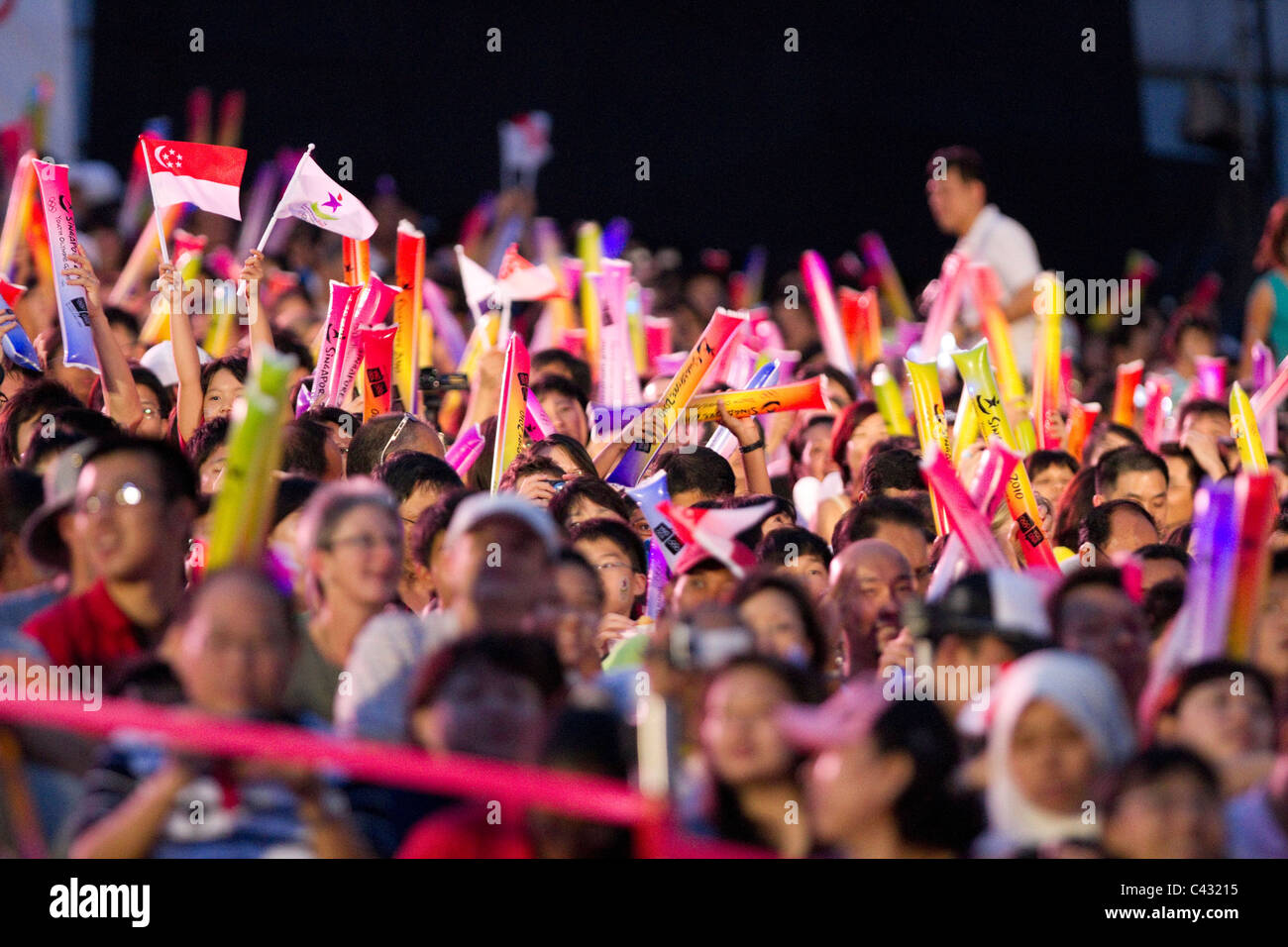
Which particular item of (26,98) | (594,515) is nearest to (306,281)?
(26,98)

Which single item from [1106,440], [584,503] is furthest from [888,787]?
[1106,440]

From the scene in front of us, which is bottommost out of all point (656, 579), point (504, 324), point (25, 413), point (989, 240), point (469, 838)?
point (469, 838)

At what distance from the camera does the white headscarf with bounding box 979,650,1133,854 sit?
8.63 feet

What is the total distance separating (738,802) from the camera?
8.89ft

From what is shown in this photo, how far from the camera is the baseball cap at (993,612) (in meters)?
3.19

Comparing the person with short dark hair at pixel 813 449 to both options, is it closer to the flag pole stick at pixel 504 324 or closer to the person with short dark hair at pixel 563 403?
the person with short dark hair at pixel 563 403

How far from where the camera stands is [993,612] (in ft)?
10.5

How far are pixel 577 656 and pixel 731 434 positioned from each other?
209 cm

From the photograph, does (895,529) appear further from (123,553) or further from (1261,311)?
(1261,311)

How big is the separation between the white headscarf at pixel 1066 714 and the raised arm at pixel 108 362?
2836mm

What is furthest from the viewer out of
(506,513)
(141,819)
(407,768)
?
(506,513)

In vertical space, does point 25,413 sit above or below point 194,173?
below

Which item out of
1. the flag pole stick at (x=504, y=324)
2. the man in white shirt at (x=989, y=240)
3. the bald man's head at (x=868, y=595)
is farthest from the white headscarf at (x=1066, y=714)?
the man in white shirt at (x=989, y=240)

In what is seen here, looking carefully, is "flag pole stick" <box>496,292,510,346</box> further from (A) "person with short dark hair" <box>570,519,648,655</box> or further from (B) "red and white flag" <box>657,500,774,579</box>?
(B) "red and white flag" <box>657,500,774,579</box>
